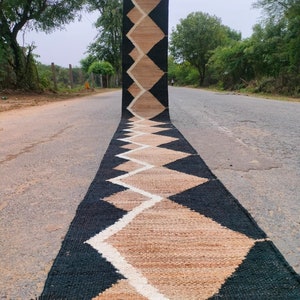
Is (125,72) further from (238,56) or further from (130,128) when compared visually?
(238,56)

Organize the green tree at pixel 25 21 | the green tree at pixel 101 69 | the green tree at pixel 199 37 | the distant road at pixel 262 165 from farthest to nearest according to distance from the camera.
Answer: the green tree at pixel 199 37 < the green tree at pixel 101 69 < the green tree at pixel 25 21 < the distant road at pixel 262 165

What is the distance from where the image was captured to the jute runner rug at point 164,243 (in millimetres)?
948

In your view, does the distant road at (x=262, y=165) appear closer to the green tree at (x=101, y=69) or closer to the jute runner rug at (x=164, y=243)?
the jute runner rug at (x=164, y=243)

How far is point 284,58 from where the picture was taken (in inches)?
643

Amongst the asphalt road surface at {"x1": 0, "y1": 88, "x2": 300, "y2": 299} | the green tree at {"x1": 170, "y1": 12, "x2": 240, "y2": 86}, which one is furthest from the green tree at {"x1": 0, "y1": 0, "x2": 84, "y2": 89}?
the green tree at {"x1": 170, "y1": 12, "x2": 240, "y2": 86}

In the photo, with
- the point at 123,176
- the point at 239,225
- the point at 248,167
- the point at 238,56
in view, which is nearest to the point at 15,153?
the point at 123,176

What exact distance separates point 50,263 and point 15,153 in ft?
6.29

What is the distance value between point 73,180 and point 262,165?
127cm

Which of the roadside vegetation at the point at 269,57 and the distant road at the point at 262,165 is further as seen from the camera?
the roadside vegetation at the point at 269,57

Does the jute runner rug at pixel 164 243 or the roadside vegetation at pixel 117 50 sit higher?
the roadside vegetation at pixel 117 50

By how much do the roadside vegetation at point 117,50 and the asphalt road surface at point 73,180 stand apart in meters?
8.94

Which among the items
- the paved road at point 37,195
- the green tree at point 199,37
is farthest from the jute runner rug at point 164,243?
the green tree at point 199,37

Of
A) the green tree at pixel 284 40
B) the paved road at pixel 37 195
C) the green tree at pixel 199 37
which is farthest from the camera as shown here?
the green tree at pixel 199 37

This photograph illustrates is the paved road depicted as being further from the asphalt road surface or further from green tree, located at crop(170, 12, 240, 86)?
green tree, located at crop(170, 12, 240, 86)
